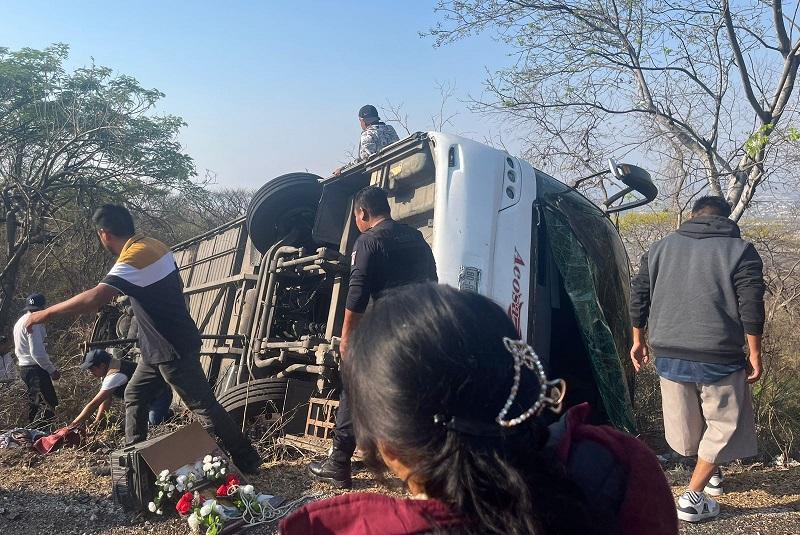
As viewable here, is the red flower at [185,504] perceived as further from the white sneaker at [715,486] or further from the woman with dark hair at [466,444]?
the white sneaker at [715,486]

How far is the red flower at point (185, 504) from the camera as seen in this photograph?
11.2ft

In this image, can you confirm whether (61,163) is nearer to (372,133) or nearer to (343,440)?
(372,133)

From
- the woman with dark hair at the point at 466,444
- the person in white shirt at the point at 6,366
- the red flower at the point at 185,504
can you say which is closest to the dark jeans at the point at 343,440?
the red flower at the point at 185,504

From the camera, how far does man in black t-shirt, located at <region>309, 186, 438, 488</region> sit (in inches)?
154

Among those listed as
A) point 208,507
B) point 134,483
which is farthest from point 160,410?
point 208,507

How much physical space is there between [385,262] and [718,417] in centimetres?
208

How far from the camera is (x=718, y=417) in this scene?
3.68m

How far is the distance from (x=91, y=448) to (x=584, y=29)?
7.74 m

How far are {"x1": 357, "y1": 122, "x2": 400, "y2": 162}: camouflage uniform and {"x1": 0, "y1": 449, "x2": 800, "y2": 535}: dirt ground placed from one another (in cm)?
308

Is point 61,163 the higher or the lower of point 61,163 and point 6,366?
the higher

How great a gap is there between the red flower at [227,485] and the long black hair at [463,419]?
2.81 metres

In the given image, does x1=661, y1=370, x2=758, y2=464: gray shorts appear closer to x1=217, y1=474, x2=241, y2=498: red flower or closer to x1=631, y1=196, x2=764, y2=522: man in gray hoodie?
x1=631, y1=196, x2=764, y2=522: man in gray hoodie

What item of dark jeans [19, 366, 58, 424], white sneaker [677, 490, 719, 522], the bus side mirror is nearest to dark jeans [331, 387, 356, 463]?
white sneaker [677, 490, 719, 522]

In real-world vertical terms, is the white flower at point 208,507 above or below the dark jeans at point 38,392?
below
